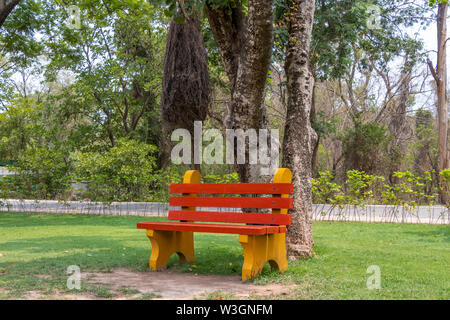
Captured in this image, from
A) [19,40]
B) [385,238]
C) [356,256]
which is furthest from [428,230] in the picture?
[19,40]

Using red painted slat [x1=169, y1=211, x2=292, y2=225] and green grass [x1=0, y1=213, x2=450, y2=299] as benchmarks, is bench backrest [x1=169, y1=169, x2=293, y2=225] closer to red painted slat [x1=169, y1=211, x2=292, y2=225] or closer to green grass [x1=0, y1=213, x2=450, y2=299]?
red painted slat [x1=169, y1=211, x2=292, y2=225]

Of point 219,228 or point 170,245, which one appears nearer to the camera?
point 219,228

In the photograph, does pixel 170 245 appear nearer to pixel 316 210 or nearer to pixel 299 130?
pixel 299 130

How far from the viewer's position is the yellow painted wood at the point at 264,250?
4.54 metres

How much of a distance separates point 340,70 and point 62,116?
11.8m

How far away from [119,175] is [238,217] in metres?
9.31

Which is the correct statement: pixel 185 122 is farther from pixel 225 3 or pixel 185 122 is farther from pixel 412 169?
pixel 412 169

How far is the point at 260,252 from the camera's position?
4.64 m

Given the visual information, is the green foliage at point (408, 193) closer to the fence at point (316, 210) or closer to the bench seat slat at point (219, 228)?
the fence at point (316, 210)

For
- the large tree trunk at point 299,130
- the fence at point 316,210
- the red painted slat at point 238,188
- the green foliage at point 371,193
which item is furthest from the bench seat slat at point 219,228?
the green foliage at point 371,193

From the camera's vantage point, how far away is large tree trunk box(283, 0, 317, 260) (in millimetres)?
6027

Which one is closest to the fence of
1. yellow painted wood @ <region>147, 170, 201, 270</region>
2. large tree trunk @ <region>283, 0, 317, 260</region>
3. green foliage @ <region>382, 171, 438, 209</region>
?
green foliage @ <region>382, 171, 438, 209</region>

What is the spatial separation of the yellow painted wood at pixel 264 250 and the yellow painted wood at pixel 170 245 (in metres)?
1.24

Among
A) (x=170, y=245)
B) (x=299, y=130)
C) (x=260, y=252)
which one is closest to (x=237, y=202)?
(x=260, y=252)
